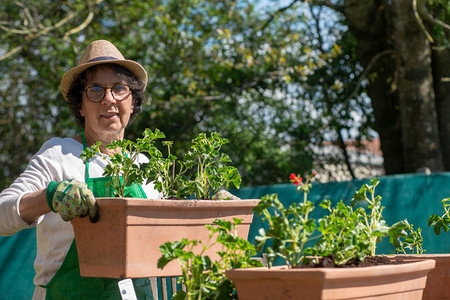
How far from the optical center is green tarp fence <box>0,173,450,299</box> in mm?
4027

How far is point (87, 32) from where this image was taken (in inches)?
330

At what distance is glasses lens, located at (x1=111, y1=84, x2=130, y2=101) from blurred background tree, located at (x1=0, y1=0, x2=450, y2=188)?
3.40 meters

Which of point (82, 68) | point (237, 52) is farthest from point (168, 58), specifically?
point (82, 68)

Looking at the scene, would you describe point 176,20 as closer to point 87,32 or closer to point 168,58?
point 168,58

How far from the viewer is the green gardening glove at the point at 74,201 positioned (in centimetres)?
150

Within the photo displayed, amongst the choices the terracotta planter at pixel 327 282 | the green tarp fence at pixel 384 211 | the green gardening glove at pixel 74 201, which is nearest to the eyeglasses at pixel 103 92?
the green gardening glove at pixel 74 201

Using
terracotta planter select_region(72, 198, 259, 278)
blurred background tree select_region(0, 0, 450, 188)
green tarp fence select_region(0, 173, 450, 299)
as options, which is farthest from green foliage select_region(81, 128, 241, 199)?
blurred background tree select_region(0, 0, 450, 188)

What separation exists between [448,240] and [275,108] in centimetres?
318

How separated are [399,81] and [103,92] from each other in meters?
4.01

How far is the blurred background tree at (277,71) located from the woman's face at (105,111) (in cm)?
343

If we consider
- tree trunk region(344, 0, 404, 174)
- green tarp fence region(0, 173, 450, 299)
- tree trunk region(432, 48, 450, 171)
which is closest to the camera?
green tarp fence region(0, 173, 450, 299)

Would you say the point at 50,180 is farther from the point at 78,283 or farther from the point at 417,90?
the point at 417,90

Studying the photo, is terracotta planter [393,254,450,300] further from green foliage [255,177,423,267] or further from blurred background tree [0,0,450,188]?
blurred background tree [0,0,450,188]

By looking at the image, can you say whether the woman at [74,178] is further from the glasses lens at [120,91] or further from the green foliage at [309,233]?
the green foliage at [309,233]
